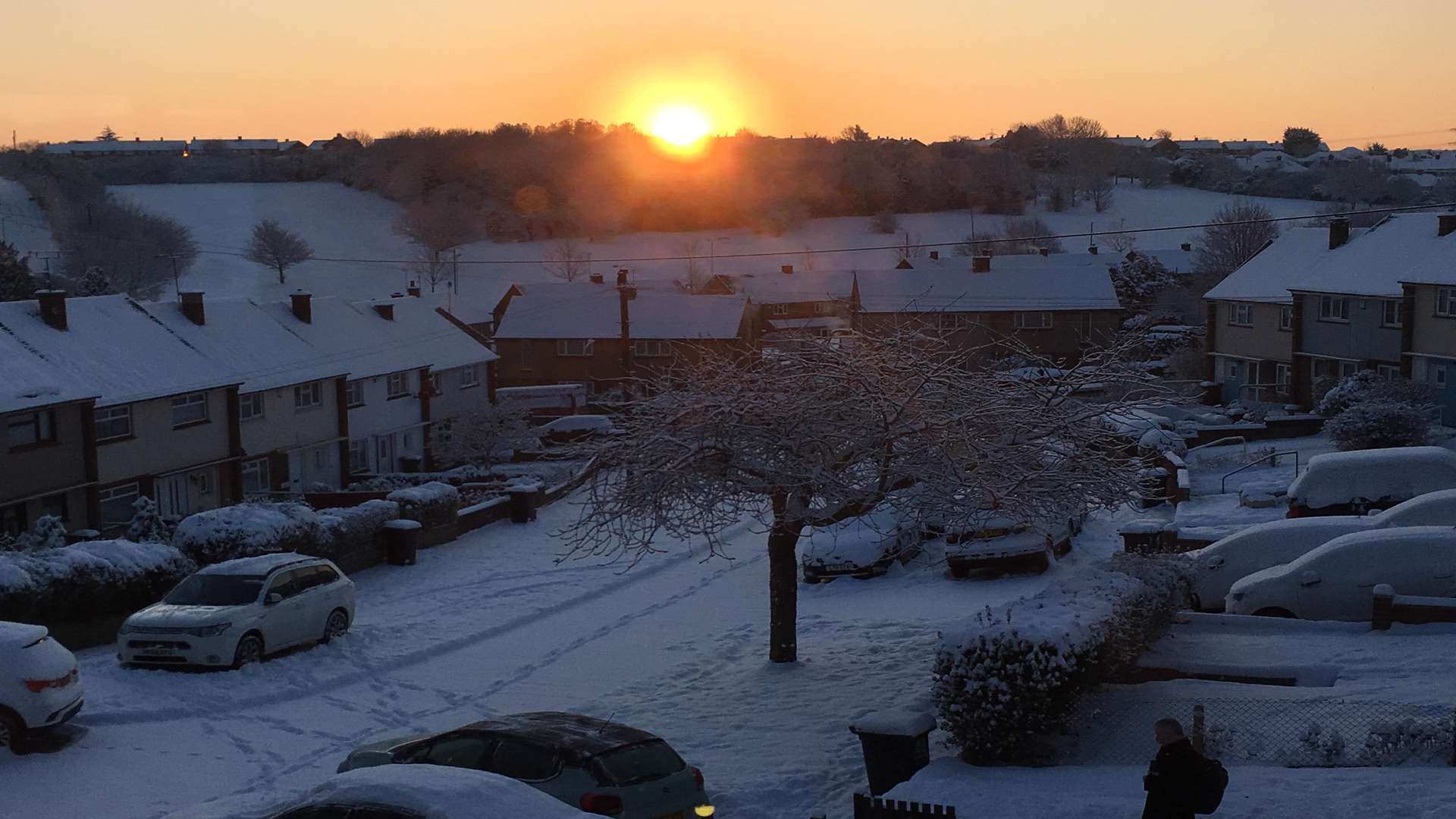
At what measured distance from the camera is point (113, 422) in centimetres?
A: 3244

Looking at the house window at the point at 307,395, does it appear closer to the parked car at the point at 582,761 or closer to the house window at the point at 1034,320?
the parked car at the point at 582,761

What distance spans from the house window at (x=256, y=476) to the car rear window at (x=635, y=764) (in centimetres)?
2923

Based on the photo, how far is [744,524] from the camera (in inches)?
1335

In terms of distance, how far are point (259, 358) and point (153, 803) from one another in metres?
26.8

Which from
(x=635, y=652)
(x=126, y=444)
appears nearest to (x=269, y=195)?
(x=126, y=444)

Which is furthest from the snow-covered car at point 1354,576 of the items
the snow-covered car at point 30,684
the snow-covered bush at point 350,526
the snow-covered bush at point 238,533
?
the snow-covered bush at point 350,526

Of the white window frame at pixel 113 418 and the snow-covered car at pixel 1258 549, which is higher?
the white window frame at pixel 113 418

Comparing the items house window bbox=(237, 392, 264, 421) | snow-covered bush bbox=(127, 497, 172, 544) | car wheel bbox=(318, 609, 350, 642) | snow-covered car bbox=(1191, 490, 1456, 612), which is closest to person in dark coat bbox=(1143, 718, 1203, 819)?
snow-covered car bbox=(1191, 490, 1456, 612)

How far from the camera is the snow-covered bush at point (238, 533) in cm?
2281

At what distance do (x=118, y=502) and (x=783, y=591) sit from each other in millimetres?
21925

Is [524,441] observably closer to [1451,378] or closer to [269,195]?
[1451,378]

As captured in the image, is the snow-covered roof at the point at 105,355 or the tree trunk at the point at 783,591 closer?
the tree trunk at the point at 783,591

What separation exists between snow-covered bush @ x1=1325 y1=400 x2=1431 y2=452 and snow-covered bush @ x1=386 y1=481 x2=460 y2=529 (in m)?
23.4

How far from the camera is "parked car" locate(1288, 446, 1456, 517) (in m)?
24.9
